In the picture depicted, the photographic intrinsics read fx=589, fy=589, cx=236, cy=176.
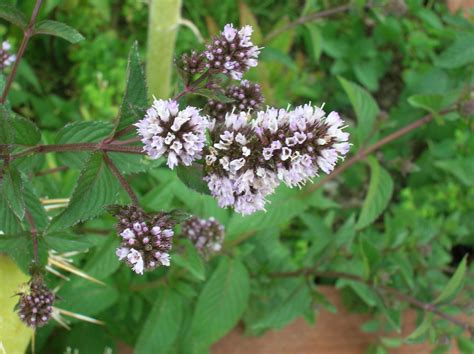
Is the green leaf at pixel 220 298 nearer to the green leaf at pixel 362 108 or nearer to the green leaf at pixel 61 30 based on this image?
the green leaf at pixel 362 108

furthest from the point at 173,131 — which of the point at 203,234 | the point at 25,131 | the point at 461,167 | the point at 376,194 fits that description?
the point at 461,167

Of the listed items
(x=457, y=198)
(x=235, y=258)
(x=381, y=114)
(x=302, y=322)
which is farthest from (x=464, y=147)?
(x=235, y=258)

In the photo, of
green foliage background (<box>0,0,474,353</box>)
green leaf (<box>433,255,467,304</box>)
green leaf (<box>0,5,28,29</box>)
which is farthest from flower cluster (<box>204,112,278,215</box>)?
green leaf (<box>433,255,467,304</box>)

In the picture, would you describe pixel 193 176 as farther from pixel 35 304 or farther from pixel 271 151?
pixel 35 304

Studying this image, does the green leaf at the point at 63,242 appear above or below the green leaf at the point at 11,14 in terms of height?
below

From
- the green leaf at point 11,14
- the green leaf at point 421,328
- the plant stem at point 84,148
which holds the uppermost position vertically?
the green leaf at point 11,14

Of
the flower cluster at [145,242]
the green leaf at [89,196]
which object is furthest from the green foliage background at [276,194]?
the flower cluster at [145,242]

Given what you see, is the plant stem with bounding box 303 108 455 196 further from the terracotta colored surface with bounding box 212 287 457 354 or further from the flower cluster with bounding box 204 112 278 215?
the flower cluster with bounding box 204 112 278 215
